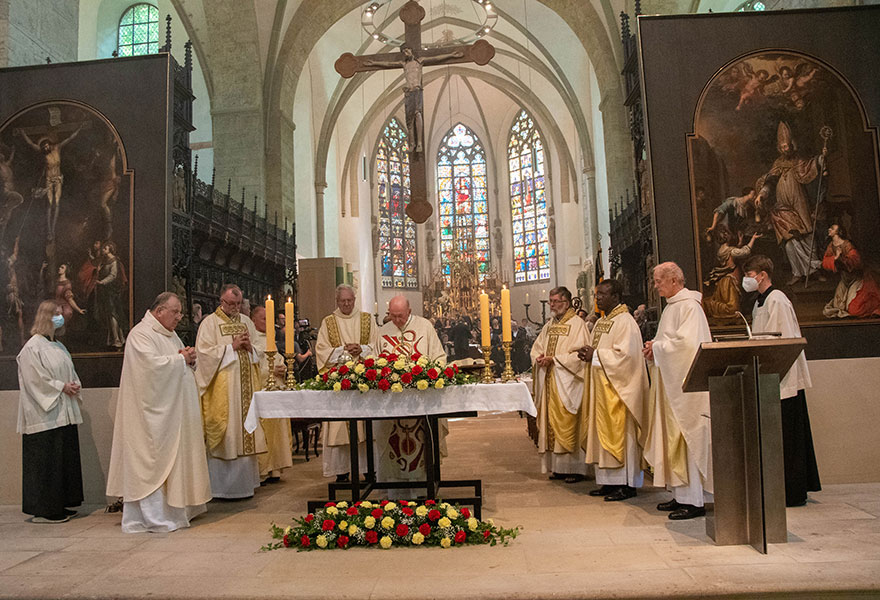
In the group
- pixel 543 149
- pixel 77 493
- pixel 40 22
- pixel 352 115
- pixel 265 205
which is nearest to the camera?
pixel 77 493

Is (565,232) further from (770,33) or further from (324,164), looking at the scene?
(770,33)

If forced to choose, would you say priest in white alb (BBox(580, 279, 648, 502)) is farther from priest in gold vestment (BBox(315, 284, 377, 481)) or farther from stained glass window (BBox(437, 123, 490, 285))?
stained glass window (BBox(437, 123, 490, 285))

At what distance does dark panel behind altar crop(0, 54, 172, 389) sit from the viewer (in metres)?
6.26

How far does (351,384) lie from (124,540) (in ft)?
5.98

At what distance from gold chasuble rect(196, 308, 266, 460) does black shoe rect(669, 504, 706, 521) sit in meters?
3.43

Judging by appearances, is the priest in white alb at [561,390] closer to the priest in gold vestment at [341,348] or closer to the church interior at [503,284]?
the church interior at [503,284]

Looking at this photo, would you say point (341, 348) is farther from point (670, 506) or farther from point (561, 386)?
point (670, 506)

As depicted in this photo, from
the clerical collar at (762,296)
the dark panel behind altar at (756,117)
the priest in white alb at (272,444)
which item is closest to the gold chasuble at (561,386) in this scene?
the dark panel behind altar at (756,117)

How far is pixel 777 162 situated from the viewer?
239 inches

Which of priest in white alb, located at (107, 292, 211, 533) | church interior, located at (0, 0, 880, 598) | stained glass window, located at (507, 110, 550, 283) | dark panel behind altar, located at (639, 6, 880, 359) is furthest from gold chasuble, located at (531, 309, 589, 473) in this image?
stained glass window, located at (507, 110, 550, 283)

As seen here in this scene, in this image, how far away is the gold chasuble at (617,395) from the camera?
5531mm

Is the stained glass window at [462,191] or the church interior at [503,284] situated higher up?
the stained glass window at [462,191]

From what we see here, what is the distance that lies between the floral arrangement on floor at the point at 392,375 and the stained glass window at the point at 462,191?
83.7ft

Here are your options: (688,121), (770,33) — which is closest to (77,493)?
(688,121)
